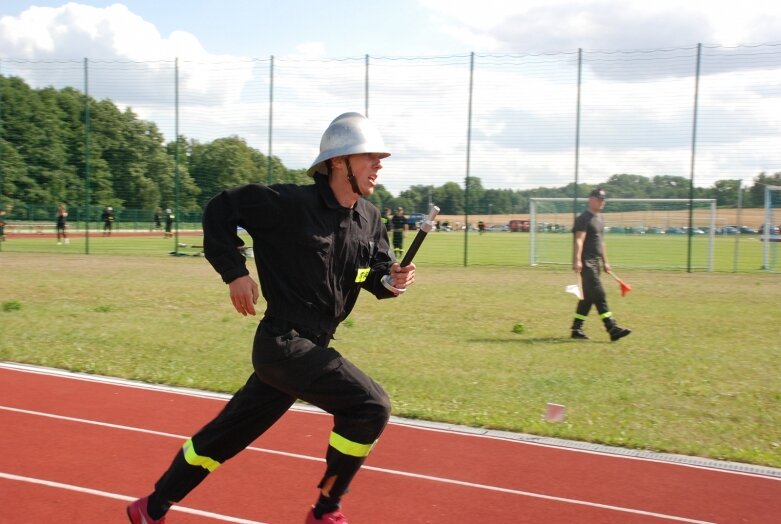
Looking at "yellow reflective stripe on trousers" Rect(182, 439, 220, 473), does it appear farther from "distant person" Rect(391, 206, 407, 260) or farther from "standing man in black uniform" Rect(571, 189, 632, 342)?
"distant person" Rect(391, 206, 407, 260)

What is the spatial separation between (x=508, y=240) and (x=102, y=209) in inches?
788

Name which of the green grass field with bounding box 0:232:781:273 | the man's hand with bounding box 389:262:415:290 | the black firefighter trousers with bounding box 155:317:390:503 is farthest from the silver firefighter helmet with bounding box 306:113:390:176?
the green grass field with bounding box 0:232:781:273

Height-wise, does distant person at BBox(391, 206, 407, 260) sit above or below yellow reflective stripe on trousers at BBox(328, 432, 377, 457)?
above

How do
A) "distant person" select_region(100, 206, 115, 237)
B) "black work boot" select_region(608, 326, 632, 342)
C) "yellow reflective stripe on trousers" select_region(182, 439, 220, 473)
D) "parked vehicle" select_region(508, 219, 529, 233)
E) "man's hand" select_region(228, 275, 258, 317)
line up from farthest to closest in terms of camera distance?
"distant person" select_region(100, 206, 115, 237), "parked vehicle" select_region(508, 219, 529, 233), "black work boot" select_region(608, 326, 632, 342), "yellow reflective stripe on trousers" select_region(182, 439, 220, 473), "man's hand" select_region(228, 275, 258, 317)

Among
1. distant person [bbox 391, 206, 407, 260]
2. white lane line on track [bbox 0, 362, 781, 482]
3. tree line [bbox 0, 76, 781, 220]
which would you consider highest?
tree line [bbox 0, 76, 781, 220]

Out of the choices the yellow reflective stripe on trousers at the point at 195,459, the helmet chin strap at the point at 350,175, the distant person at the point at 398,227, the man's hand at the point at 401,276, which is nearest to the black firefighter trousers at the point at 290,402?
the yellow reflective stripe on trousers at the point at 195,459

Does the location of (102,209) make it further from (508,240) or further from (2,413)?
(2,413)

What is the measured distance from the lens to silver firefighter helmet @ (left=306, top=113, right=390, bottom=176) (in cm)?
431

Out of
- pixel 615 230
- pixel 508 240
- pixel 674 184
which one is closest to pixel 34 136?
pixel 508 240

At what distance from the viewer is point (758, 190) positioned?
88.8ft

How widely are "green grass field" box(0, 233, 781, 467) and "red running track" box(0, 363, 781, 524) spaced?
0.71m

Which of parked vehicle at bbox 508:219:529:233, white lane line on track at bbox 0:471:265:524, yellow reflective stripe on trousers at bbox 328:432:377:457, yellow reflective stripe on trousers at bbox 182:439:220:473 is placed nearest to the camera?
yellow reflective stripe on trousers at bbox 328:432:377:457

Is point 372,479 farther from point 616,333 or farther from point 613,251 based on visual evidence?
point 613,251

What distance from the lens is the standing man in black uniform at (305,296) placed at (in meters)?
4.21
